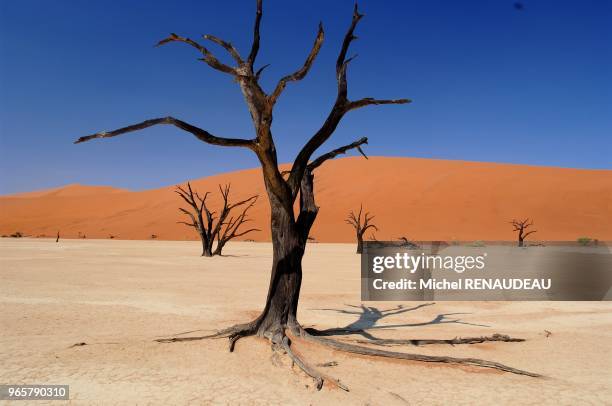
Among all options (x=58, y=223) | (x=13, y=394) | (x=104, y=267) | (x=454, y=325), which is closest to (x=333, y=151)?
(x=454, y=325)

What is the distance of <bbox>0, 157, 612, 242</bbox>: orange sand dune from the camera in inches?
1598

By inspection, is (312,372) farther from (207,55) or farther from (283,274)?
(207,55)

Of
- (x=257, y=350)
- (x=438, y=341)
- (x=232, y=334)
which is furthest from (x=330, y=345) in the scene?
(x=438, y=341)

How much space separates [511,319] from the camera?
8172 mm

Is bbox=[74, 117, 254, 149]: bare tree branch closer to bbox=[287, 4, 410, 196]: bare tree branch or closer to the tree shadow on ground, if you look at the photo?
bbox=[287, 4, 410, 196]: bare tree branch

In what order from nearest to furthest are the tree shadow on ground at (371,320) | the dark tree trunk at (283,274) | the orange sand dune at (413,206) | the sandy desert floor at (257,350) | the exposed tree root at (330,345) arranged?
the sandy desert floor at (257,350), the exposed tree root at (330,345), the dark tree trunk at (283,274), the tree shadow on ground at (371,320), the orange sand dune at (413,206)

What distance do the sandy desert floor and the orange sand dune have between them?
102 ft

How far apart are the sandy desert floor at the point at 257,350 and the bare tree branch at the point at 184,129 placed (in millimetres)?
2248

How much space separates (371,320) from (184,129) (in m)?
4.55

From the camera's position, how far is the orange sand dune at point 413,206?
133 feet

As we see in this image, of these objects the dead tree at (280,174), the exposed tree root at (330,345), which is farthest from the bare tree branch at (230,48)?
the exposed tree root at (330,345)

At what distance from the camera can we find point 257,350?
5.18m

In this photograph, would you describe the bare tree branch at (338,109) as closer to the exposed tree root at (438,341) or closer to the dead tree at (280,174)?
the dead tree at (280,174)

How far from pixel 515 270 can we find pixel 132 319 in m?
13.1
